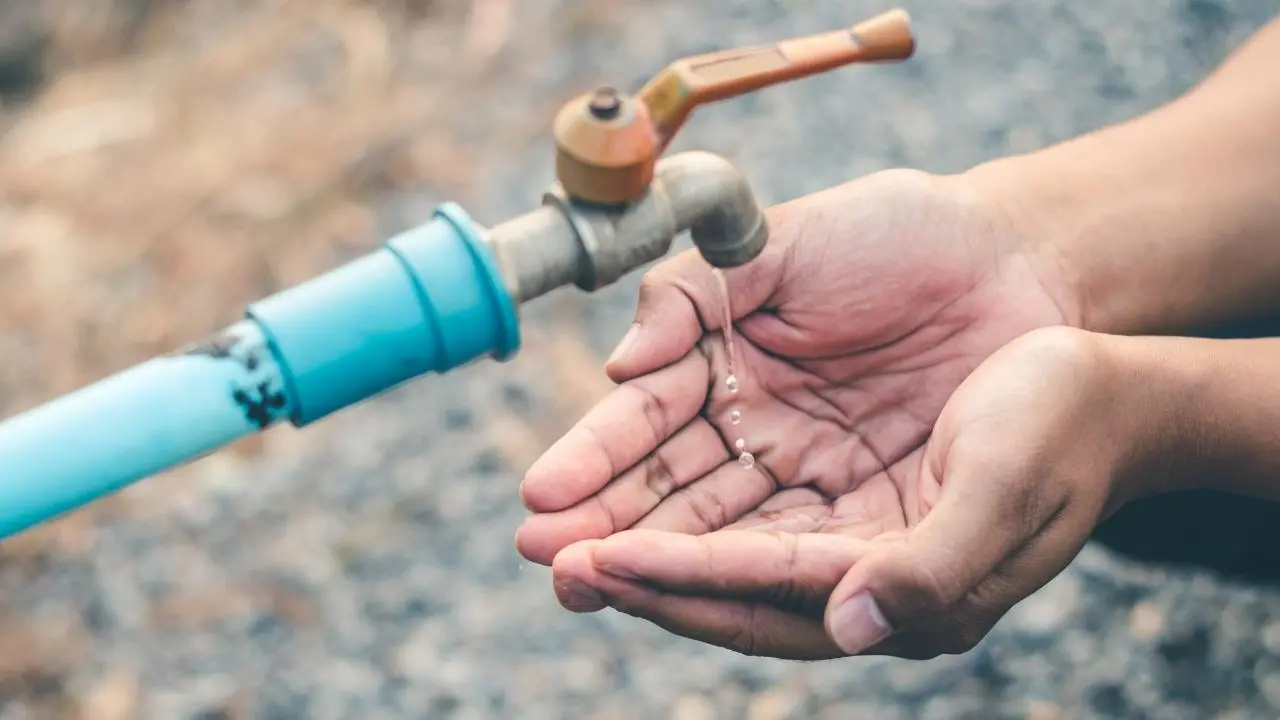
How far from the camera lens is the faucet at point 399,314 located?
84 cm

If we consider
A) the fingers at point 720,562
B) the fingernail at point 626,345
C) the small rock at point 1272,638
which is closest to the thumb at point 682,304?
the fingernail at point 626,345

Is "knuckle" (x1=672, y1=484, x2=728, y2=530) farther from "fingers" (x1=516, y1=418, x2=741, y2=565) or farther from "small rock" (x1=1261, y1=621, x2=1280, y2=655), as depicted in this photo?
"small rock" (x1=1261, y1=621, x2=1280, y2=655)

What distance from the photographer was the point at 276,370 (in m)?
0.87

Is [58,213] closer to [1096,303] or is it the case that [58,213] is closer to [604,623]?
[604,623]

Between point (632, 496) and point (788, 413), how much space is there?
0.23 meters

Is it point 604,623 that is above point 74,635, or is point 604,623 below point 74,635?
below

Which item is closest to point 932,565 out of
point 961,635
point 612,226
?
point 961,635

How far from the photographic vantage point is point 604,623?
1.79m

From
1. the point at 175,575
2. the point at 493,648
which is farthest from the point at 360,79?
the point at 493,648

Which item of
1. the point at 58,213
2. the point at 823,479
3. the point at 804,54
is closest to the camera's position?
the point at 804,54

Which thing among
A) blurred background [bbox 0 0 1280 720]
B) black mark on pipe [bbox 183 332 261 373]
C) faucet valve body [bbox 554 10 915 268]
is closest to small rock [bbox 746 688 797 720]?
blurred background [bbox 0 0 1280 720]

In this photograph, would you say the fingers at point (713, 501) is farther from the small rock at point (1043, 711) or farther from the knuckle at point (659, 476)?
the small rock at point (1043, 711)

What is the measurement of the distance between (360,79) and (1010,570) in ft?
6.05

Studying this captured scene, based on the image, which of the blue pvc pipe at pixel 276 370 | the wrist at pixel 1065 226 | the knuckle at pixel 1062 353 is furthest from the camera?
the wrist at pixel 1065 226
